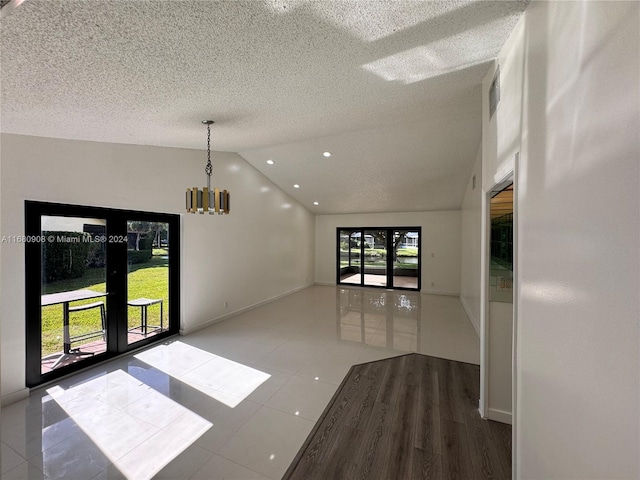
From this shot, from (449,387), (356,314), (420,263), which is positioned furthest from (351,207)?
(449,387)

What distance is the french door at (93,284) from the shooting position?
290 cm

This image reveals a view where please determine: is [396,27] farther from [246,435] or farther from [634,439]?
[246,435]

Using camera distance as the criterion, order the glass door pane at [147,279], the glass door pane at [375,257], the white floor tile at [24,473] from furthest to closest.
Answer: the glass door pane at [375,257]
the glass door pane at [147,279]
the white floor tile at [24,473]

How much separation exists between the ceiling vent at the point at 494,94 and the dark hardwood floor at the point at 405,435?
9.03ft

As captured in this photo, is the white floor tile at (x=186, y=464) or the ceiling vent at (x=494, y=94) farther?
the ceiling vent at (x=494, y=94)

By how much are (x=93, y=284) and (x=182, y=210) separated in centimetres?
161

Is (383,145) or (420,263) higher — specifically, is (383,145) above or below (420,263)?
above

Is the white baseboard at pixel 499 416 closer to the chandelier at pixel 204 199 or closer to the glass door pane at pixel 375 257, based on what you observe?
the chandelier at pixel 204 199

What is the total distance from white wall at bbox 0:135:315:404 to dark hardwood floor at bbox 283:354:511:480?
10.4ft

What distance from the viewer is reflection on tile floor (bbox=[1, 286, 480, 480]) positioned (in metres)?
1.98

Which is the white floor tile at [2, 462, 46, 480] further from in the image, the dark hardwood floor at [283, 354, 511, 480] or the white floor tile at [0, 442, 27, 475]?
the dark hardwood floor at [283, 354, 511, 480]

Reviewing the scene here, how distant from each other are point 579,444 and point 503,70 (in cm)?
221

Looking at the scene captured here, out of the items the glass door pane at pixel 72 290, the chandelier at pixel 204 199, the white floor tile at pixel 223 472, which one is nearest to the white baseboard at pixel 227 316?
the glass door pane at pixel 72 290

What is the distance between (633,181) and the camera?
71cm
